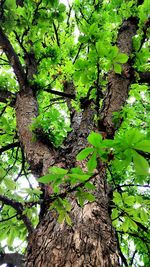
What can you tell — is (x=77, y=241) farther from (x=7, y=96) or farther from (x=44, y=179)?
(x=7, y=96)

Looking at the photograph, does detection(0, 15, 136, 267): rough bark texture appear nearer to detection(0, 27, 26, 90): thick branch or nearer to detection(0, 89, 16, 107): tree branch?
detection(0, 27, 26, 90): thick branch

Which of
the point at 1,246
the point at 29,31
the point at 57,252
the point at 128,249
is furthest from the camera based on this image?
the point at 128,249

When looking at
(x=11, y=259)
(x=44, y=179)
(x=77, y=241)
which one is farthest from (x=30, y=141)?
(x=44, y=179)

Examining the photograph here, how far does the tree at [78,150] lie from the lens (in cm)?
143

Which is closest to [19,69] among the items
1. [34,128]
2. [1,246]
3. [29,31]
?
[29,31]

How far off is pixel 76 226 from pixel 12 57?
268 centimetres

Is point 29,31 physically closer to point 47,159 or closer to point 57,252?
point 47,159

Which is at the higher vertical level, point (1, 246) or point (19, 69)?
point (19, 69)

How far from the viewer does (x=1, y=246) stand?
2600 mm

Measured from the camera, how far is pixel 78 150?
278 cm

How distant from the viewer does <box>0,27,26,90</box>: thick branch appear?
3429mm

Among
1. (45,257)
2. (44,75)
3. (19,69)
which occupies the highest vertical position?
(44,75)

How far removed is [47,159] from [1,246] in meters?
0.98

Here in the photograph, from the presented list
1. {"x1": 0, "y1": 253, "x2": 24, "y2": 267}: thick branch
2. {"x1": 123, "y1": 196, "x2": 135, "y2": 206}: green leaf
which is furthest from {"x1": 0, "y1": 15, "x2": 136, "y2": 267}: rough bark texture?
{"x1": 0, "y1": 253, "x2": 24, "y2": 267}: thick branch
